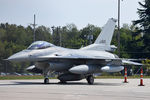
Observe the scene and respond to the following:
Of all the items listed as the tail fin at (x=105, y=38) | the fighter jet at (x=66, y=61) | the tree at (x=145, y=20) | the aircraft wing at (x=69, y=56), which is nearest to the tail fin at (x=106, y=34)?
the tail fin at (x=105, y=38)

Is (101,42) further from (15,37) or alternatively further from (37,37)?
(37,37)

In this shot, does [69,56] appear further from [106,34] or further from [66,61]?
[106,34]

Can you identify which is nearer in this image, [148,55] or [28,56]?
[28,56]

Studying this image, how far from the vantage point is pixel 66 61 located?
22.4m

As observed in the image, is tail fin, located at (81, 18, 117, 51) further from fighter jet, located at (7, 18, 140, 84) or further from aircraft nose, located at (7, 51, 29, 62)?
aircraft nose, located at (7, 51, 29, 62)

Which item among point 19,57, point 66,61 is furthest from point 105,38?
point 19,57

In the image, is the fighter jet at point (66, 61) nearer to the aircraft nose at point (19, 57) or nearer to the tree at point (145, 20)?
the aircraft nose at point (19, 57)

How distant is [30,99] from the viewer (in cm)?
1124

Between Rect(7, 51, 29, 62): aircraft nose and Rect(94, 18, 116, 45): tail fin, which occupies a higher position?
Rect(94, 18, 116, 45): tail fin

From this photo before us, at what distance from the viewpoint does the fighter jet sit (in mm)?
20812

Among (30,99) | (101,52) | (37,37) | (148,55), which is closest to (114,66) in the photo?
(101,52)

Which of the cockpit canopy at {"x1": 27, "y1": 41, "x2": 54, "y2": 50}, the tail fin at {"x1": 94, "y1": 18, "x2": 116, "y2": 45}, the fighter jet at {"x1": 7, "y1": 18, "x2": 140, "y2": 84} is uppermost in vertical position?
the tail fin at {"x1": 94, "y1": 18, "x2": 116, "y2": 45}

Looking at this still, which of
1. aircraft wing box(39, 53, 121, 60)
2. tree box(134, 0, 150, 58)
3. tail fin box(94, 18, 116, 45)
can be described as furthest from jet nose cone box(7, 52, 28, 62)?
tree box(134, 0, 150, 58)

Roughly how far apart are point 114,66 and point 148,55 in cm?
4121
